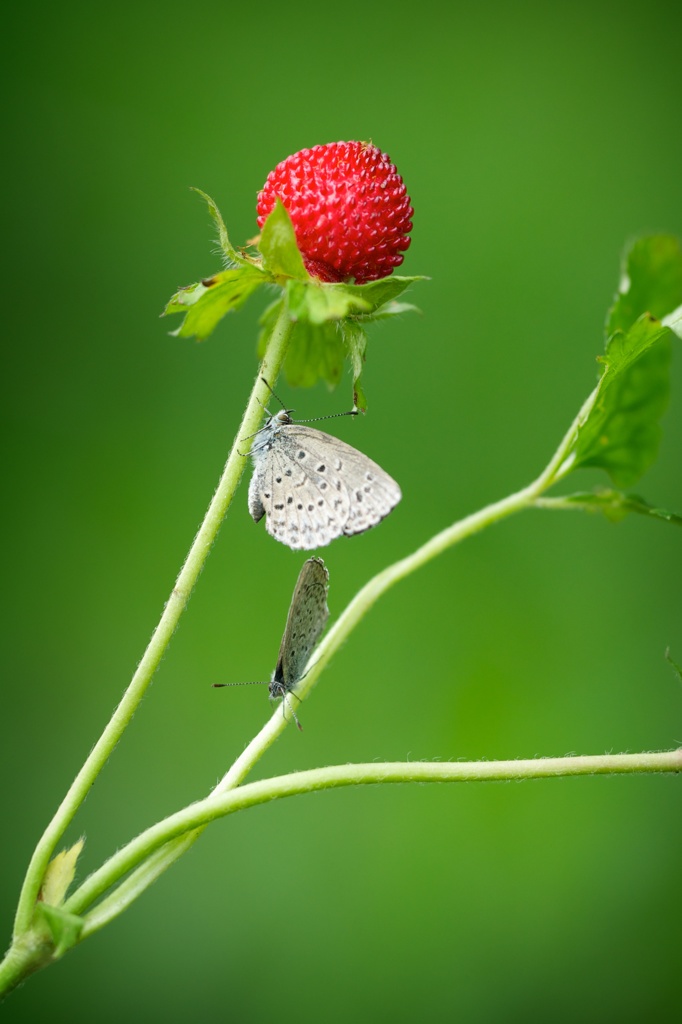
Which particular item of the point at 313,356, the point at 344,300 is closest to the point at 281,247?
the point at 344,300

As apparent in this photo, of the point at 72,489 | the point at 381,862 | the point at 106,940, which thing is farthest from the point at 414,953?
the point at 72,489

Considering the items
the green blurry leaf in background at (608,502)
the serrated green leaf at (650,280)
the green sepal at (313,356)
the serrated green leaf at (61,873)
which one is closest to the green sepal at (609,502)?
the green blurry leaf in background at (608,502)

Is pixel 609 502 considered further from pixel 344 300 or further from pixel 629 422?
pixel 344 300

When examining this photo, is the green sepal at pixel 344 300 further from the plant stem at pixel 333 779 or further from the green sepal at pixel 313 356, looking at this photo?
the plant stem at pixel 333 779

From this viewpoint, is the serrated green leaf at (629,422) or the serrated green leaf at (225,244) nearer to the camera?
the serrated green leaf at (225,244)

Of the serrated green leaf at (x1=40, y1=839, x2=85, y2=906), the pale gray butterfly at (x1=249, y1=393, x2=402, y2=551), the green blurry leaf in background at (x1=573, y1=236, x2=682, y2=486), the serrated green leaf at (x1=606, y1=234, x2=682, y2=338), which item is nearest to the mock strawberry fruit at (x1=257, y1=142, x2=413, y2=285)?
the pale gray butterfly at (x1=249, y1=393, x2=402, y2=551)
